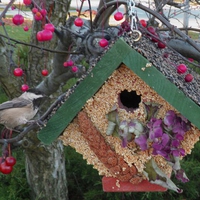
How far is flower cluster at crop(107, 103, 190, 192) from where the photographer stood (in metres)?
1.37

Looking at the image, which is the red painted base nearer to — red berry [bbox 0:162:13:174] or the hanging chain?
red berry [bbox 0:162:13:174]

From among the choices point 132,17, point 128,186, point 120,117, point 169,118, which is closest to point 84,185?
point 128,186

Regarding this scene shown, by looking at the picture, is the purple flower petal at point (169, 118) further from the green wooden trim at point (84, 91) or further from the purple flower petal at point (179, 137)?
the green wooden trim at point (84, 91)

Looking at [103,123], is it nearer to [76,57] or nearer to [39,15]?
[39,15]

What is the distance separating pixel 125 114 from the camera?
145 centimetres

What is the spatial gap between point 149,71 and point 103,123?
13.1 inches

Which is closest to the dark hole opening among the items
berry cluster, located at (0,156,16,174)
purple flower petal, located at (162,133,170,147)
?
purple flower petal, located at (162,133,170,147)

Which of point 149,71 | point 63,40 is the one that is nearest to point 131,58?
point 149,71

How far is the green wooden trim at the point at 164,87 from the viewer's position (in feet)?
4.12

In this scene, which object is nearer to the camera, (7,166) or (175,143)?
(175,143)

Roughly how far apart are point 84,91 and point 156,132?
317mm

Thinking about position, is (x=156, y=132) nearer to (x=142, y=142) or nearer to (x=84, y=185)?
(x=142, y=142)

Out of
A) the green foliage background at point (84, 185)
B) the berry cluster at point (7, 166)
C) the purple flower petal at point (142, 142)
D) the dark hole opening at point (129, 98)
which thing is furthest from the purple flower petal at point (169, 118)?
the green foliage background at point (84, 185)

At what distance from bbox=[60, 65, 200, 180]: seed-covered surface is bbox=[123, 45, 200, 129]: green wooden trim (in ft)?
0.32
